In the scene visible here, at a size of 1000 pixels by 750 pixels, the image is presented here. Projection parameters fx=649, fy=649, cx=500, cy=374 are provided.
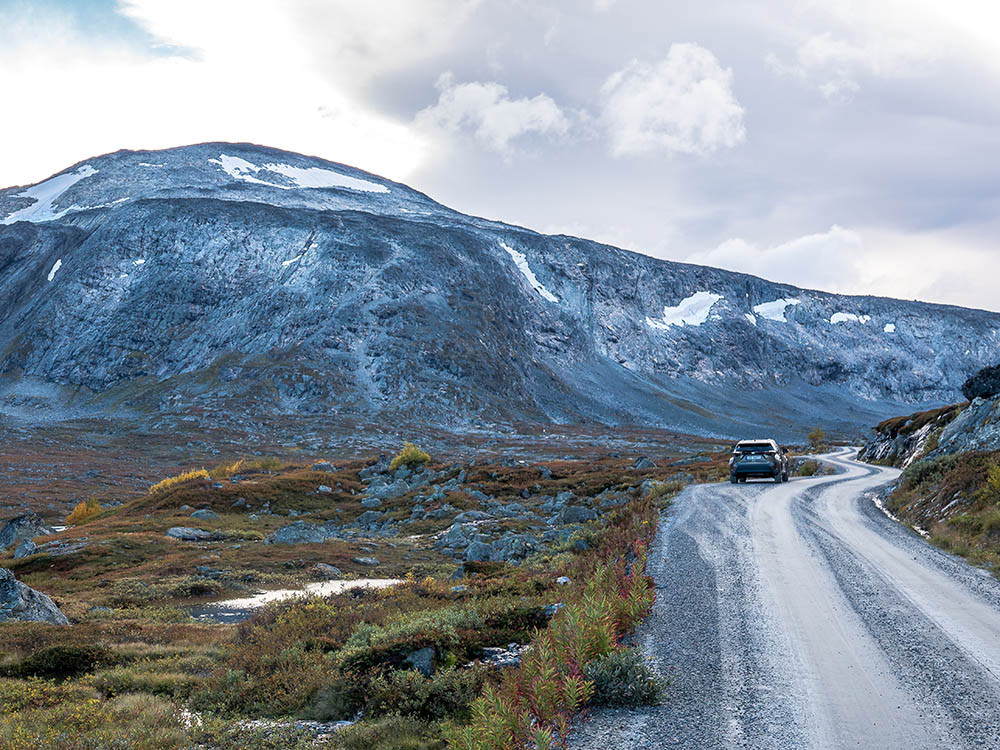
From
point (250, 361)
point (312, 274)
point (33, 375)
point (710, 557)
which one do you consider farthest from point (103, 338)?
point (710, 557)

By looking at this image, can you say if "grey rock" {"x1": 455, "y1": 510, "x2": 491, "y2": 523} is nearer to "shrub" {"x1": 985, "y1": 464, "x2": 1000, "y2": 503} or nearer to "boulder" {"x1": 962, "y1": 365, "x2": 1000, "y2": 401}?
"shrub" {"x1": 985, "y1": 464, "x2": 1000, "y2": 503}

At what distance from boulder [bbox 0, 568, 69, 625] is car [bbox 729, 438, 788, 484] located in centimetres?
2864

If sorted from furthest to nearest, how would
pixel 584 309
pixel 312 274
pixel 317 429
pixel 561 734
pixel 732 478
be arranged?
pixel 584 309 < pixel 312 274 < pixel 317 429 < pixel 732 478 < pixel 561 734

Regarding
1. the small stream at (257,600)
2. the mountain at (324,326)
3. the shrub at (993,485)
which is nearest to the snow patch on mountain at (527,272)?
the mountain at (324,326)

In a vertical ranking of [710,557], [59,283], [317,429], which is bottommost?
[317,429]

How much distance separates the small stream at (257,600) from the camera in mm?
19125

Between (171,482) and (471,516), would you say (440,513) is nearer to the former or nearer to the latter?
(471,516)

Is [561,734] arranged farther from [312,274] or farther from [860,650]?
[312,274]

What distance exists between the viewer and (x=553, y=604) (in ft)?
37.4

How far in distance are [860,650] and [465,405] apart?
4953 inches

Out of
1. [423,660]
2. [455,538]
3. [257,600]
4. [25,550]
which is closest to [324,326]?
[25,550]

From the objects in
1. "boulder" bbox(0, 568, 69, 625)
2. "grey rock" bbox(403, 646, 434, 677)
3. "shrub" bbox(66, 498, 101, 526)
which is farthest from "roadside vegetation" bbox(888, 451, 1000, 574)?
"shrub" bbox(66, 498, 101, 526)

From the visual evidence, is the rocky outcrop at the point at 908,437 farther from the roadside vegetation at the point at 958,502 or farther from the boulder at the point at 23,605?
the boulder at the point at 23,605

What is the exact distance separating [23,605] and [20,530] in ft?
84.6
